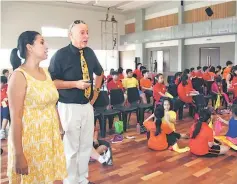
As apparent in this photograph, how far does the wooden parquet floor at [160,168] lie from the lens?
101 inches

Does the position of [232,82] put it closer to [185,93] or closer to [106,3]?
[185,93]

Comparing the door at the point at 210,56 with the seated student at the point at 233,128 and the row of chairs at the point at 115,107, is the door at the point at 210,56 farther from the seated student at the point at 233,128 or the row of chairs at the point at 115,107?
the seated student at the point at 233,128

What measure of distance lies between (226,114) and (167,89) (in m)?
1.46

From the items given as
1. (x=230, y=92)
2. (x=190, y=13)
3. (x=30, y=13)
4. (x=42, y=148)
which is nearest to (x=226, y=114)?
(x=230, y=92)

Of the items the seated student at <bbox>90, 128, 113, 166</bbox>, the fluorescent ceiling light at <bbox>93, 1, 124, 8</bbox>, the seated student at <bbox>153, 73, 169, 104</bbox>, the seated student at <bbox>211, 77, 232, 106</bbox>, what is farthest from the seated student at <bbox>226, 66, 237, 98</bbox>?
the fluorescent ceiling light at <bbox>93, 1, 124, 8</bbox>

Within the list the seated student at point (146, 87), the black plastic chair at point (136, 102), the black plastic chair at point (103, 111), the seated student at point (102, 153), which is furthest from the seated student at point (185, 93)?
the seated student at point (102, 153)

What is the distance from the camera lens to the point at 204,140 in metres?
3.14

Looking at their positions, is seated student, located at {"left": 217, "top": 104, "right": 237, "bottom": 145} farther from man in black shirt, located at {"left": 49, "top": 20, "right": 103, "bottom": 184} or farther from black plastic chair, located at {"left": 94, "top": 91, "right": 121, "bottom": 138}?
man in black shirt, located at {"left": 49, "top": 20, "right": 103, "bottom": 184}

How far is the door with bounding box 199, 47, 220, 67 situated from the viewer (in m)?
10.6

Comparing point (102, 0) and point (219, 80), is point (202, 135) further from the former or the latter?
point (102, 0)

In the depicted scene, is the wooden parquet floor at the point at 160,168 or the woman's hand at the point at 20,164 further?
the wooden parquet floor at the point at 160,168

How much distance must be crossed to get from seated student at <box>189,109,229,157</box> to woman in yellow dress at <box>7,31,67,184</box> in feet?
7.04

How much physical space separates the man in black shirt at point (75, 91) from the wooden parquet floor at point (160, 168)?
2.53ft

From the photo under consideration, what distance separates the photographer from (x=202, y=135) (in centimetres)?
312
